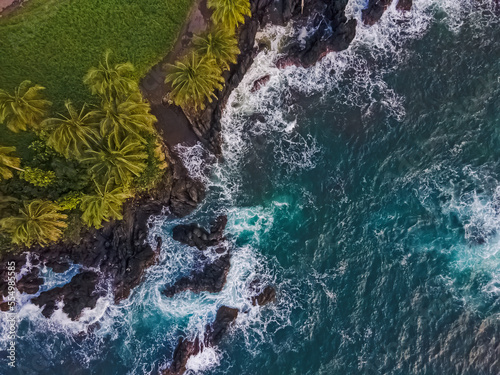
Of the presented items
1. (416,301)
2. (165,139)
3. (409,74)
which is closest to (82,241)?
(165,139)

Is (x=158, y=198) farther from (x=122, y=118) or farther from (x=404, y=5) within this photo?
(x=404, y=5)

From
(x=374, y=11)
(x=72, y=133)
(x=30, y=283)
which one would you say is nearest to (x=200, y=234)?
(x=72, y=133)

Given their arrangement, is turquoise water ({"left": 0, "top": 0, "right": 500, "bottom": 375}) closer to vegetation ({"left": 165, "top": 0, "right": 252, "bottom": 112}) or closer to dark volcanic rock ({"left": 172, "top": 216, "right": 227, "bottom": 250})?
dark volcanic rock ({"left": 172, "top": 216, "right": 227, "bottom": 250})

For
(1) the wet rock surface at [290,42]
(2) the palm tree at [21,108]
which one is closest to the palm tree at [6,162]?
(2) the palm tree at [21,108]

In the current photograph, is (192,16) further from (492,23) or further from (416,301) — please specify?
(416,301)

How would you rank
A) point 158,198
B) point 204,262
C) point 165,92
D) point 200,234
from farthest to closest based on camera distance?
1. point 204,262
2. point 200,234
3. point 158,198
4. point 165,92

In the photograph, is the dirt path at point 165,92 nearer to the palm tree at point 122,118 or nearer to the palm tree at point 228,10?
the palm tree at point 228,10
